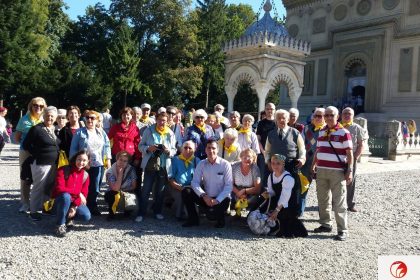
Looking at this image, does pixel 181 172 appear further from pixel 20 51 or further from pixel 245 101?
pixel 245 101

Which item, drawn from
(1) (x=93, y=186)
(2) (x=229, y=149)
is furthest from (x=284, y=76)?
(1) (x=93, y=186)

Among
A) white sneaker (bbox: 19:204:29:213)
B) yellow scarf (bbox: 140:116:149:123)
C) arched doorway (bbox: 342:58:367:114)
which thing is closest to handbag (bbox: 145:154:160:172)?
white sneaker (bbox: 19:204:29:213)

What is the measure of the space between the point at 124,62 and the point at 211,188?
24.5m

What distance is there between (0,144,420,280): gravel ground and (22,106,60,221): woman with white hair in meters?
0.34

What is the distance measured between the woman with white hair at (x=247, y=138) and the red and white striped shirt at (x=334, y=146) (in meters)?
1.32

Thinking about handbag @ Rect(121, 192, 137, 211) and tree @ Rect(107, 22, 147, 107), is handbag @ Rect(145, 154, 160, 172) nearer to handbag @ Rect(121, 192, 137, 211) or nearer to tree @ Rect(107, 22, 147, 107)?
handbag @ Rect(121, 192, 137, 211)

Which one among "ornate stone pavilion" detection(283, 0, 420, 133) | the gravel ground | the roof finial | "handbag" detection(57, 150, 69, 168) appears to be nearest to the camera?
the gravel ground

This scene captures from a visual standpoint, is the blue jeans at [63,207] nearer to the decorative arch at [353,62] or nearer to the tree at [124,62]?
the decorative arch at [353,62]

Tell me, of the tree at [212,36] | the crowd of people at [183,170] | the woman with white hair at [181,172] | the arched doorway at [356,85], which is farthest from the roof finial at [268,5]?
the tree at [212,36]

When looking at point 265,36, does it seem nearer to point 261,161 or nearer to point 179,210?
point 261,161

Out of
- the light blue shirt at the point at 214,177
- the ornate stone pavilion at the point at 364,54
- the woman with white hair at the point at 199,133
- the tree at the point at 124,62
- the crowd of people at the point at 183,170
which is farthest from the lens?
the tree at the point at 124,62

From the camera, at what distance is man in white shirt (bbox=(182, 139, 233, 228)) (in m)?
5.71

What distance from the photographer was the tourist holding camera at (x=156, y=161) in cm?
608

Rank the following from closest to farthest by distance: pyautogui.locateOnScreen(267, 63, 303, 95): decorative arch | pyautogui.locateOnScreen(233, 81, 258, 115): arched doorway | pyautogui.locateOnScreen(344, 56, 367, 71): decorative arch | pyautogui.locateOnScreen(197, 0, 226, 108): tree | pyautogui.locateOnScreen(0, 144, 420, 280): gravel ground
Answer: pyautogui.locateOnScreen(0, 144, 420, 280): gravel ground
pyautogui.locateOnScreen(267, 63, 303, 95): decorative arch
pyautogui.locateOnScreen(344, 56, 367, 71): decorative arch
pyautogui.locateOnScreen(197, 0, 226, 108): tree
pyautogui.locateOnScreen(233, 81, 258, 115): arched doorway
